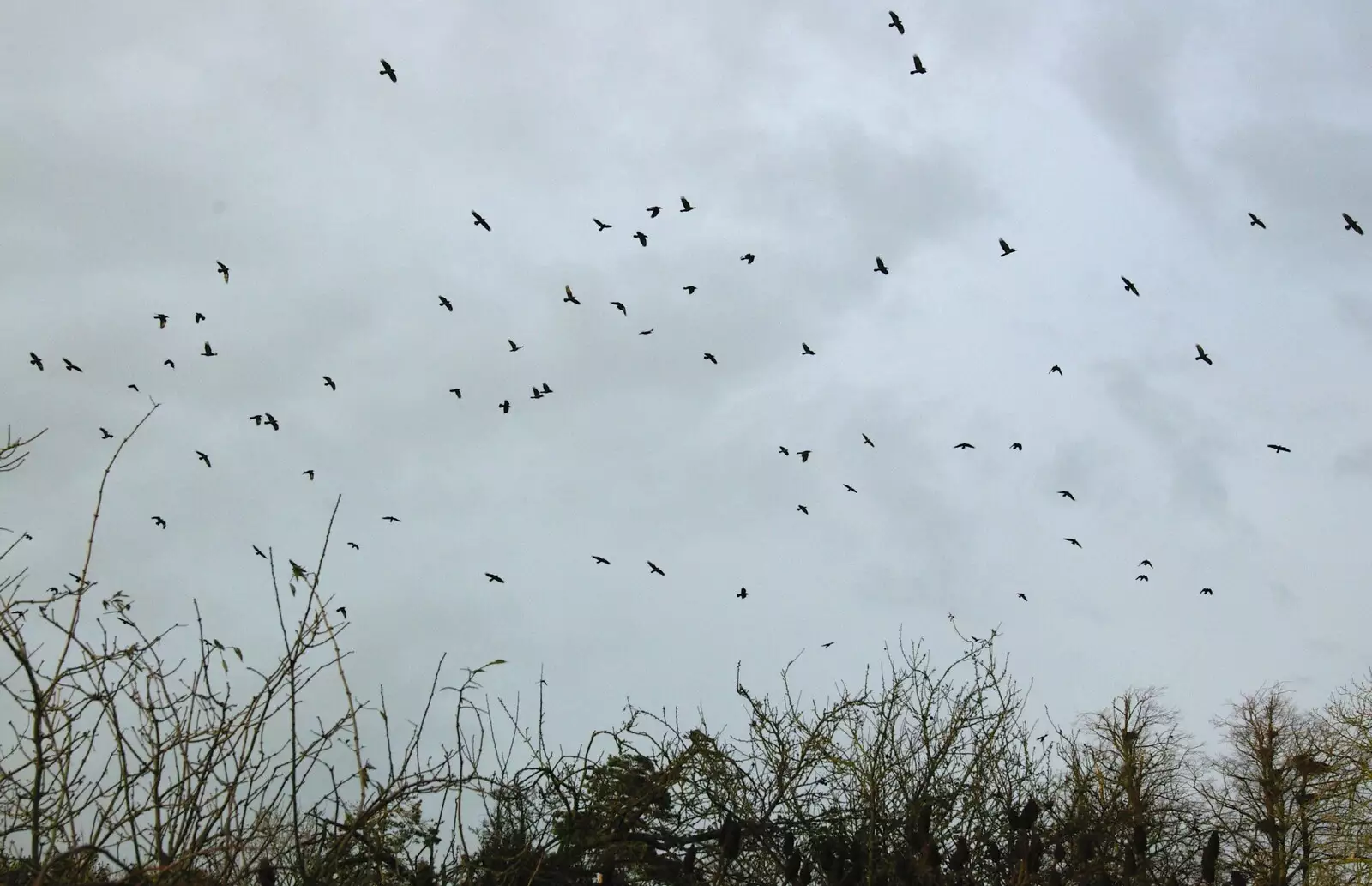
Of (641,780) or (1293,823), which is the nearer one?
(641,780)

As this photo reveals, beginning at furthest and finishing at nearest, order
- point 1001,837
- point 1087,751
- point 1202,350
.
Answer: point 1087,751
point 1202,350
point 1001,837

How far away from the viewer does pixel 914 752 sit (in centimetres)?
1728

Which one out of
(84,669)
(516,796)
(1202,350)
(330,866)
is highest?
(1202,350)

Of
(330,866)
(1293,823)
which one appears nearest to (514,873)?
(330,866)

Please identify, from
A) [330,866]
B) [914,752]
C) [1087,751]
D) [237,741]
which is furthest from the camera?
[1087,751]

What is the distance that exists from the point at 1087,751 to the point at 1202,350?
25.6ft

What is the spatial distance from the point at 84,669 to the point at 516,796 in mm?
2031

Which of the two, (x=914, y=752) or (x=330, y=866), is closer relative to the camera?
(x=330, y=866)

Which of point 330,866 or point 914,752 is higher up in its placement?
point 914,752

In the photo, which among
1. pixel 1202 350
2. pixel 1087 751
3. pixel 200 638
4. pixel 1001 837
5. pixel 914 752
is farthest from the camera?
pixel 1087 751

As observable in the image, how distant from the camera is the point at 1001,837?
1401 cm

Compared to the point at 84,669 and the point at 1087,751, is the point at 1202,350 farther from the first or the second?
the point at 84,669

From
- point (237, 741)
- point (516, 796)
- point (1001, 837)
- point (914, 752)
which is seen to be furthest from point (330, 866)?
point (914, 752)

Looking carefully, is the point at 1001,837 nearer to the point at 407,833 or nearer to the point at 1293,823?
the point at 407,833
